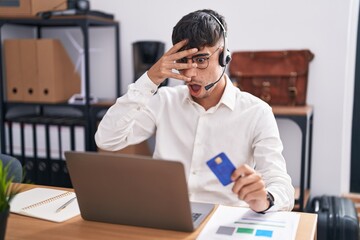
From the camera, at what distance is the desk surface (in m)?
1.00

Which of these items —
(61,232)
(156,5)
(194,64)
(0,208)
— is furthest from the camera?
(156,5)

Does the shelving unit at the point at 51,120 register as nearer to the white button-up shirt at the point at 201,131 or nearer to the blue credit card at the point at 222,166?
the white button-up shirt at the point at 201,131

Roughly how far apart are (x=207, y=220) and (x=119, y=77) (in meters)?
2.09

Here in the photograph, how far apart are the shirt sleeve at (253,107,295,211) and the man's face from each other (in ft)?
0.71

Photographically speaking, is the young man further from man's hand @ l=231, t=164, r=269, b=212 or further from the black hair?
man's hand @ l=231, t=164, r=269, b=212

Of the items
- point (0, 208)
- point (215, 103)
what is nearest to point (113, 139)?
point (215, 103)

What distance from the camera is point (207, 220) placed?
3.56ft

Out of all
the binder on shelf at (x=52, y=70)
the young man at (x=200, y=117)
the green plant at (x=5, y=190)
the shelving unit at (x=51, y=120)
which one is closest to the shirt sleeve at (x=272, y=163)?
the young man at (x=200, y=117)

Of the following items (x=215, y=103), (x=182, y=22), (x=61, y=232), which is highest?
(x=182, y=22)

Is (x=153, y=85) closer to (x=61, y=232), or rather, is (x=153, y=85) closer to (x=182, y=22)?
(x=182, y=22)

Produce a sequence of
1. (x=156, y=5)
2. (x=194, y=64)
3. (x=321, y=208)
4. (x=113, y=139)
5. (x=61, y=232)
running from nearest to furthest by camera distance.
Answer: (x=61, y=232)
(x=194, y=64)
(x=113, y=139)
(x=321, y=208)
(x=156, y=5)

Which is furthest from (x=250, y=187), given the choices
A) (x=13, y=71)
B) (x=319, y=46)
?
(x=13, y=71)

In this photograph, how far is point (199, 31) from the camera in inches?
55.7

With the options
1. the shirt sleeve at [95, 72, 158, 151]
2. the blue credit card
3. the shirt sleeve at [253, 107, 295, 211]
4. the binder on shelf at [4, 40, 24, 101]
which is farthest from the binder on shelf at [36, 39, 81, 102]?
the blue credit card
